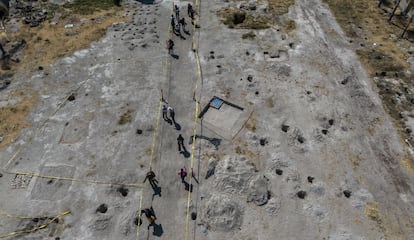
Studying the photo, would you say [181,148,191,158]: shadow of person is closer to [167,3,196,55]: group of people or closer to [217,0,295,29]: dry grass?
[167,3,196,55]: group of people

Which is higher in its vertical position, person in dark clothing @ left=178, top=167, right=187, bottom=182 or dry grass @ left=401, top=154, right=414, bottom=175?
dry grass @ left=401, top=154, right=414, bottom=175

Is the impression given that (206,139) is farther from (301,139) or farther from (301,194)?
(301,194)

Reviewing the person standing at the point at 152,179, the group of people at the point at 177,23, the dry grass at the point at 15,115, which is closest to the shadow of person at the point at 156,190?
the person standing at the point at 152,179

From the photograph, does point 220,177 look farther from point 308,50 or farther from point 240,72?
point 308,50

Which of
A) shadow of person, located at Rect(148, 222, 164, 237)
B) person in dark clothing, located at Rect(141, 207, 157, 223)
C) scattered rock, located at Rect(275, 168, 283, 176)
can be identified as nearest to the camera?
shadow of person, located at Rect(148, 222, 164, 237)

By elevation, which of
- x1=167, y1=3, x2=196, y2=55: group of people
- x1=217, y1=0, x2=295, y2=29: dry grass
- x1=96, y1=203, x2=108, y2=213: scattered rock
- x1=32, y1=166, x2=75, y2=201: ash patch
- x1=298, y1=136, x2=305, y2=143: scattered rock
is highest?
x1=217, y1=0, x2=295, y2=29: dry grass

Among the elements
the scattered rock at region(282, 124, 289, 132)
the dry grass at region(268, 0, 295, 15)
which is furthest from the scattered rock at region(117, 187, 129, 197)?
the dry grass at region(268, 0, 295, 15)

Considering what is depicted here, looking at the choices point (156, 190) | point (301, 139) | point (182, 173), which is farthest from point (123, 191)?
point (301, 139)
